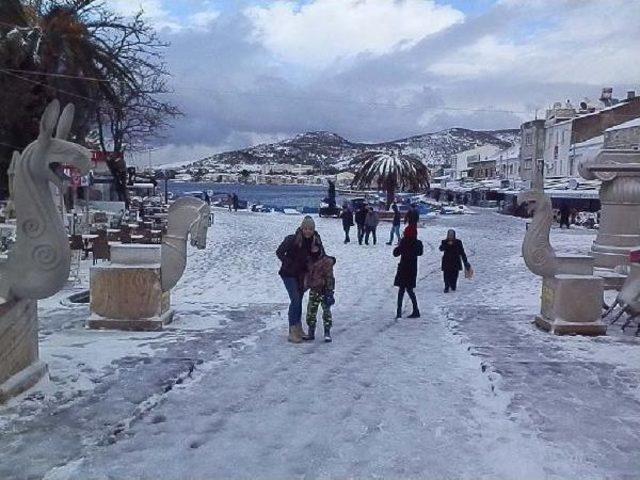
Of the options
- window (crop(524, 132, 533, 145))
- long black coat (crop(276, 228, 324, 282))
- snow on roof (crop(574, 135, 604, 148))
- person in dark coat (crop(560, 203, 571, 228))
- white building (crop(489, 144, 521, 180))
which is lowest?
person in dark coat (crop(560, 203, 571, 228))

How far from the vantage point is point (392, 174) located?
4612cm

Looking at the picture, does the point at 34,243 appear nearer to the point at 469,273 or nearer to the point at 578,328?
the point at 578,328

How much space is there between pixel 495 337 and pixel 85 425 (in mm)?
5580

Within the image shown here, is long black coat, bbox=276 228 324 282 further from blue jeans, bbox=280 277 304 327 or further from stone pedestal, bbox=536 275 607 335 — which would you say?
stone pedestal, bbox=536 275 607 335

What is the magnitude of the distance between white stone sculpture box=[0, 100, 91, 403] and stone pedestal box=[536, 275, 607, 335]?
6194mm

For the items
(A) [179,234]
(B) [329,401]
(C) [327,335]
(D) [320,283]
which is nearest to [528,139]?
(A) [179,234]

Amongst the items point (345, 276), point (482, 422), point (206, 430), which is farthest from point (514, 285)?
point (206, 430)

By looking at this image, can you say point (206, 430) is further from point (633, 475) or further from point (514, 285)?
point (514, 285)

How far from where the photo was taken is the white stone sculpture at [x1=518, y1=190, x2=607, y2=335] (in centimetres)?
966

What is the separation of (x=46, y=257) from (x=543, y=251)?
6554 mm

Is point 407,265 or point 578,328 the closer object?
point 578,328

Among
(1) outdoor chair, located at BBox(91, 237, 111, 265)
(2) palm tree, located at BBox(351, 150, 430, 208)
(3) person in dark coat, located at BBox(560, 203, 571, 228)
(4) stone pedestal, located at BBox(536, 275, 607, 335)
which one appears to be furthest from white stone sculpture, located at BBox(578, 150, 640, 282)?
(2) palm tree, located at BBox(351, 150, 430, 208)

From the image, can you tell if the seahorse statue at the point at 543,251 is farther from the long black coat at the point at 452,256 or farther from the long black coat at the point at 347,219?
the long black coat at the point at 347,219

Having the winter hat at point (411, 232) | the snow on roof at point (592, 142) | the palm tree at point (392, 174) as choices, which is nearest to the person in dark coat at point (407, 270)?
the winter hat at point (411, 232)
